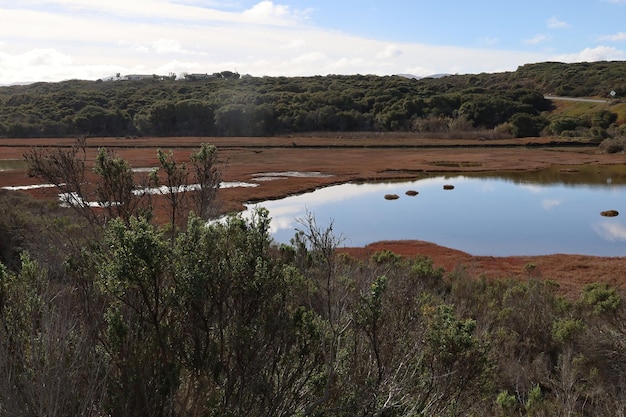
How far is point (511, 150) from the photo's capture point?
64812 mm

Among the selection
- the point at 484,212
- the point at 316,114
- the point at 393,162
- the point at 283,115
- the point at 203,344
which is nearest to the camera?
the point at 203,344

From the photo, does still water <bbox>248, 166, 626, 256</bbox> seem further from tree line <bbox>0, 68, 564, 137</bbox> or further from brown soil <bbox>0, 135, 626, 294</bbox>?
tree line <bbox>0, 68, 564, 137</bbox>

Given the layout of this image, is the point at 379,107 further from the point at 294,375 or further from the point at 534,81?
the point at 294,375

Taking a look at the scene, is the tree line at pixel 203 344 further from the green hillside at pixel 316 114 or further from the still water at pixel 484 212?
the green hillside at pixel 316 114

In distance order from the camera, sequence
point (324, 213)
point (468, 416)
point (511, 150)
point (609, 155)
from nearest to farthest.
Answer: point (468, 416) → point (324, 213) → point (609, 155) → point (511, 150)

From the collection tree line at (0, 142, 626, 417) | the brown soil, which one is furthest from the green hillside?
tree line at (0, 142, 626, 417)

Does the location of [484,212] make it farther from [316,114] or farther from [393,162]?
[316,114]

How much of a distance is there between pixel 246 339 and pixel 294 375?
0.67m

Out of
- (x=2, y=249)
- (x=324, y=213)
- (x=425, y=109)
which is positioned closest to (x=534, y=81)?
(x=425, y=109)

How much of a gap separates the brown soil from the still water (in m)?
1.99

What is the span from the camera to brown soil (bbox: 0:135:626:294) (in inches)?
916

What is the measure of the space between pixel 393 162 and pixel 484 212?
2085cm

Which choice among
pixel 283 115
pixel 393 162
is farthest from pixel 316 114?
pixel 393 162

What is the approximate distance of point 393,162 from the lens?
54.9 meters
